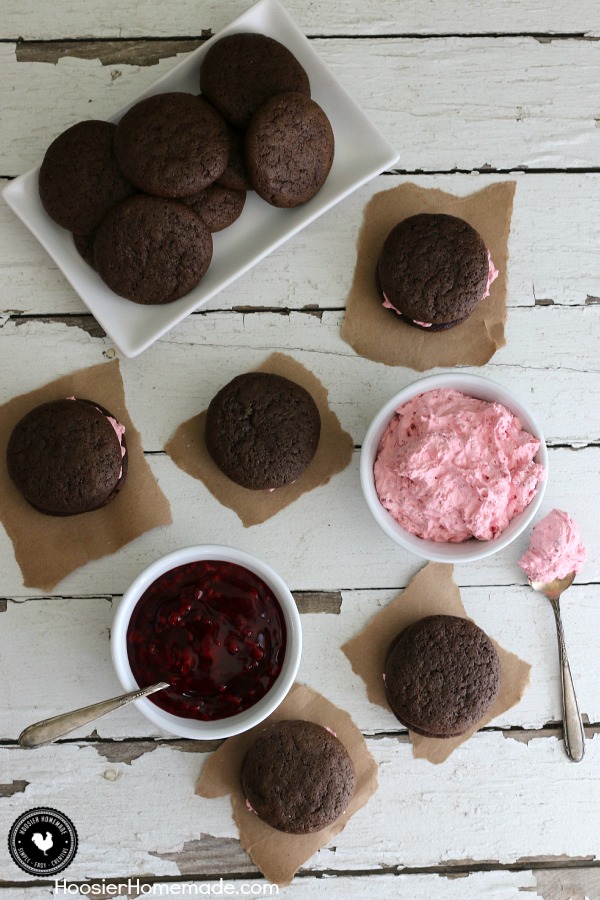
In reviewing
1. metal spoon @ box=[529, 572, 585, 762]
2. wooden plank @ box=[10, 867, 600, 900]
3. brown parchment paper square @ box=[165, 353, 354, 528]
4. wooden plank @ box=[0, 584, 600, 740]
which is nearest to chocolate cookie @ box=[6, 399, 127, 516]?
brown parchment paper square @ box=[165, 353, 354, 528]

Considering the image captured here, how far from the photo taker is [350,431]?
186 cm

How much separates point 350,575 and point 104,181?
1.04 meters

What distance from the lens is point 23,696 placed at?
1.82 meters

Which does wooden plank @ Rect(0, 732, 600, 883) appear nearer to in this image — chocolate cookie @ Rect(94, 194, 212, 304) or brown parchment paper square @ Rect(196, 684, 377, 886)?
brown parchment paper square @ Rect(196, 684, 377, 886)

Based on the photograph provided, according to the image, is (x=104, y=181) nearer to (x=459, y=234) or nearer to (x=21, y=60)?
(x=21, y=60)

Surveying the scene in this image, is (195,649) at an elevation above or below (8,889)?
above

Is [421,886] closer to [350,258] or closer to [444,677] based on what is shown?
[444,677]

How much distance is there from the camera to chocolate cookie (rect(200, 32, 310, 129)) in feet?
5.57

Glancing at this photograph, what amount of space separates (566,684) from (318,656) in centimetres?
58

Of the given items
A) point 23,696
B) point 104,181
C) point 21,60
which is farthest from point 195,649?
point 21,60

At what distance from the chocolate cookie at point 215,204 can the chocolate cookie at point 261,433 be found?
359 millimetres

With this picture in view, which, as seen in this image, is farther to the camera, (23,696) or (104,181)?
(23,696)

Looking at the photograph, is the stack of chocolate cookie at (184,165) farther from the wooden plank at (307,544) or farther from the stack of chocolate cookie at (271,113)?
the wooden plank at (307,544)
